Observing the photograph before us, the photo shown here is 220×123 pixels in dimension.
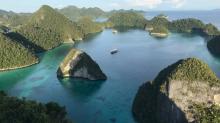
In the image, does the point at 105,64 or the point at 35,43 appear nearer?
the point at 105,64

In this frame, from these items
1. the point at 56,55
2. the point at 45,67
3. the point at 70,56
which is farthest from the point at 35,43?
the point at 70,56

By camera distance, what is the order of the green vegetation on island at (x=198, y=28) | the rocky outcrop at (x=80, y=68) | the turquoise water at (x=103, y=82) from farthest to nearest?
the green vegetation on island at (x=198, y=28) → the rocky outcrop at (x=80, y=68) → the turquoise water at (x=103, y=82)

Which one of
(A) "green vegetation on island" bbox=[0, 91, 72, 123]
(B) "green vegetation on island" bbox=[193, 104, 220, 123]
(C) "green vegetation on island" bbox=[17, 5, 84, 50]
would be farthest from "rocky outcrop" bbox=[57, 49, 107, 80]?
(C) "green vegetation on island" bbox=[17, 5, 84, 50]

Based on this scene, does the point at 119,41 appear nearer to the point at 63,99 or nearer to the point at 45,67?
the point at 45,67

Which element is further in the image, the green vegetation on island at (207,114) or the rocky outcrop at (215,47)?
the rocky outcrop at (215,47)

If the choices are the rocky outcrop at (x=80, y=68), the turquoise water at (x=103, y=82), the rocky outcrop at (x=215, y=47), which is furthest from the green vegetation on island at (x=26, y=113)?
the rocky outcrop at (x=215, y=47)

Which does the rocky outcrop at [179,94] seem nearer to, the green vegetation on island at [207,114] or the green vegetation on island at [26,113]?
the green vegetation on island at [207,114]
